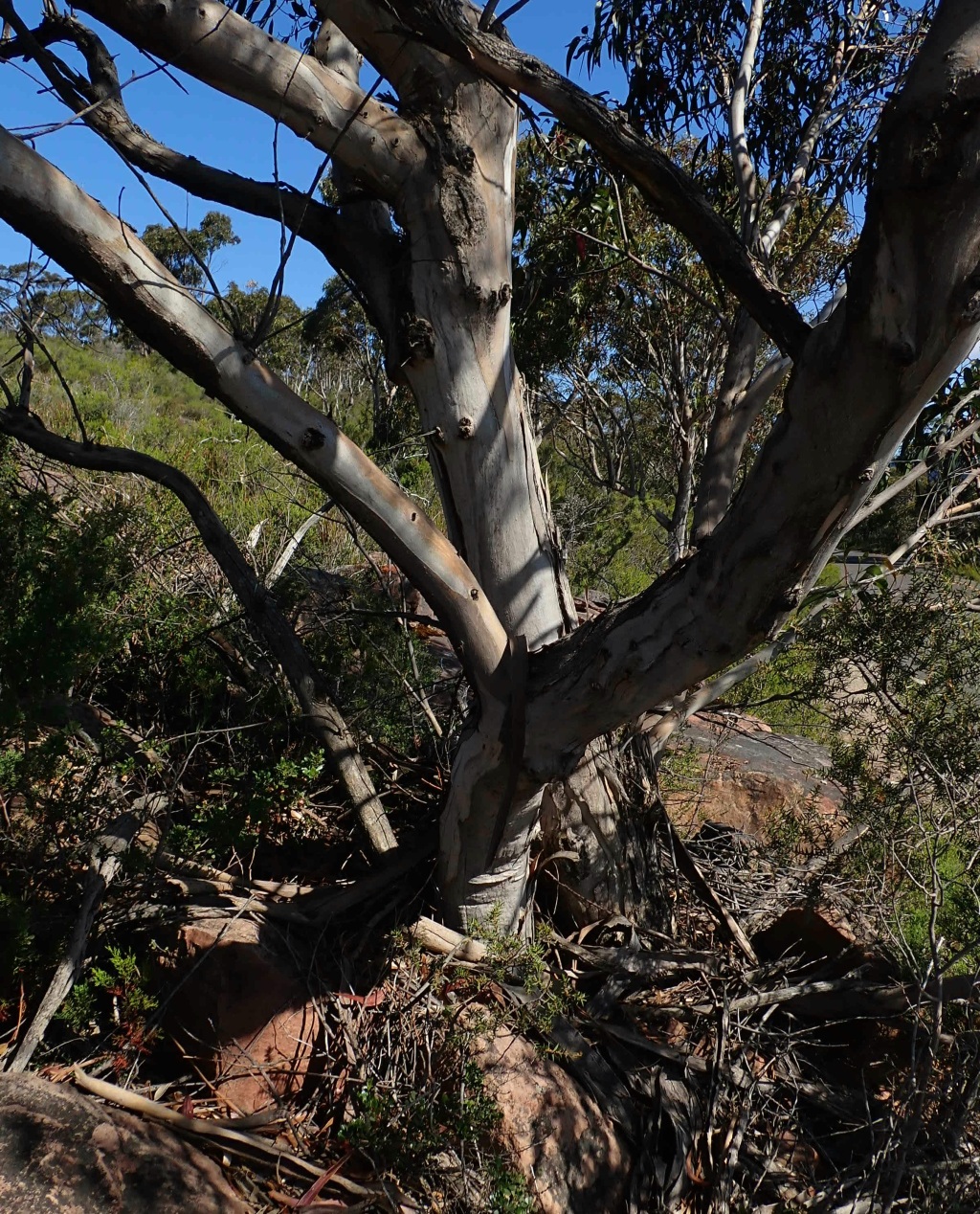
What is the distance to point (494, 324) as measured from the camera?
296 centimetres

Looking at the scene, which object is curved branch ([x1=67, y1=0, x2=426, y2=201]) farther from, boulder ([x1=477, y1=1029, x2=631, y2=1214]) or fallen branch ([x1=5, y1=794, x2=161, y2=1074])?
boulder ([x1=477, y1=1029, x2=631, y2=1214])

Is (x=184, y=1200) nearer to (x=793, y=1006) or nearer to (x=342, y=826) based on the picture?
(x=342, y=826)

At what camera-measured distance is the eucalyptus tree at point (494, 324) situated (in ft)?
6.37

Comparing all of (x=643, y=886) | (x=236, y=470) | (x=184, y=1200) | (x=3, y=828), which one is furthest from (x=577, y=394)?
(x=184, y=1200)

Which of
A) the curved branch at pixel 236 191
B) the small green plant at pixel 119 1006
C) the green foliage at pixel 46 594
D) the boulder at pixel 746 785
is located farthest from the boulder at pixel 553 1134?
the curved branch at pixel 236 191

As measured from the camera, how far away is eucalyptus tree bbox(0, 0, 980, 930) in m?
1.94

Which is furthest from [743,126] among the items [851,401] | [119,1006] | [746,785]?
[119,1006]

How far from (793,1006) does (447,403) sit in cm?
263

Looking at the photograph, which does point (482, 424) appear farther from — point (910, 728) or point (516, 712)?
point (910, 728)

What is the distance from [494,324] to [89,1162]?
8.09 ft

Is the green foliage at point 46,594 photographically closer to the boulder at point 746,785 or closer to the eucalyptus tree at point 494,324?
the eucalyptus tree at point 494,324

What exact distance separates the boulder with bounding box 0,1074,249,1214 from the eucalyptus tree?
116 cm

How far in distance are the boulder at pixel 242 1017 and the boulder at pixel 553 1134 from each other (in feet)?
1.94

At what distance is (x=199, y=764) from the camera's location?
396 cm
